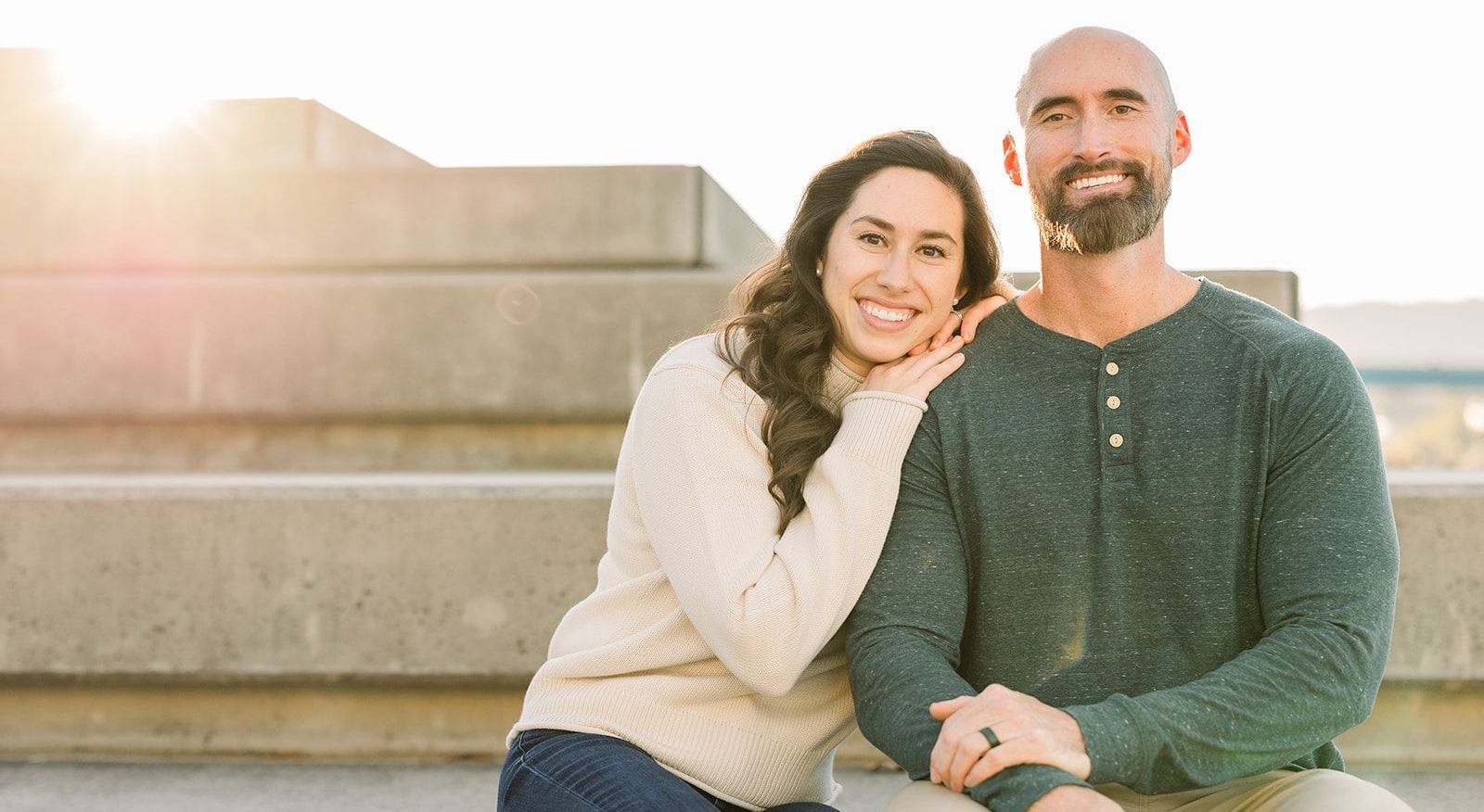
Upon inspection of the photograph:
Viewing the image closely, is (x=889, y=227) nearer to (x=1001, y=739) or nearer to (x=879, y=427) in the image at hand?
(x=879, y=427)

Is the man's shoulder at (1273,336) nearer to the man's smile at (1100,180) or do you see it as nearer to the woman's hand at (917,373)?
the man's smile at (1100,180)

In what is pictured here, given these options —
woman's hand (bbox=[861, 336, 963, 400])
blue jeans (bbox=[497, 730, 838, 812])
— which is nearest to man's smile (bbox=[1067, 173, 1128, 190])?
woman's hand (bbox=[861, 336, 963, 400])

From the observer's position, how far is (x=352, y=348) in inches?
170

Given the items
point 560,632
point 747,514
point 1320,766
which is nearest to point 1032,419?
point 747,514

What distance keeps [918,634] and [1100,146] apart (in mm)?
982

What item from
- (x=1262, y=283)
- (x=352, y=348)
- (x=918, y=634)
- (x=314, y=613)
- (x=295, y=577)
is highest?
(x=1262, y=283)

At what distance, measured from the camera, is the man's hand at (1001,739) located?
1.71 metres

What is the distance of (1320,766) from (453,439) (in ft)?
10.7

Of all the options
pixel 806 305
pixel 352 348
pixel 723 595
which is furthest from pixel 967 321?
pixel 352 348

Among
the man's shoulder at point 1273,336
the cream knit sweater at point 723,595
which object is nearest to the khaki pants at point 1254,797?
the cream knit sweater at point 723,595

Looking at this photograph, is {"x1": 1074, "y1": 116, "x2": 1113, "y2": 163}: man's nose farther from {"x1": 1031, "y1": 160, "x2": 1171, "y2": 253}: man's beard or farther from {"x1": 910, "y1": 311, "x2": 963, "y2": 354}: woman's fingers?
{"x1": 910, "y1": 311, "x2": 963, "y2": 354}: woman's fingers

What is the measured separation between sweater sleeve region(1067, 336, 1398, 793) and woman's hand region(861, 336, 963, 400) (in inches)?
23.1

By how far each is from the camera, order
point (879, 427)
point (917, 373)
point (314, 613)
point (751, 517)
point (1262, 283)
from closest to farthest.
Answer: point (751, 517), point (879, 427), point (917, 373), point (314, 613), point (1262, 283)

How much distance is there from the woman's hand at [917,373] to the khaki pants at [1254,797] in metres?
0.71
